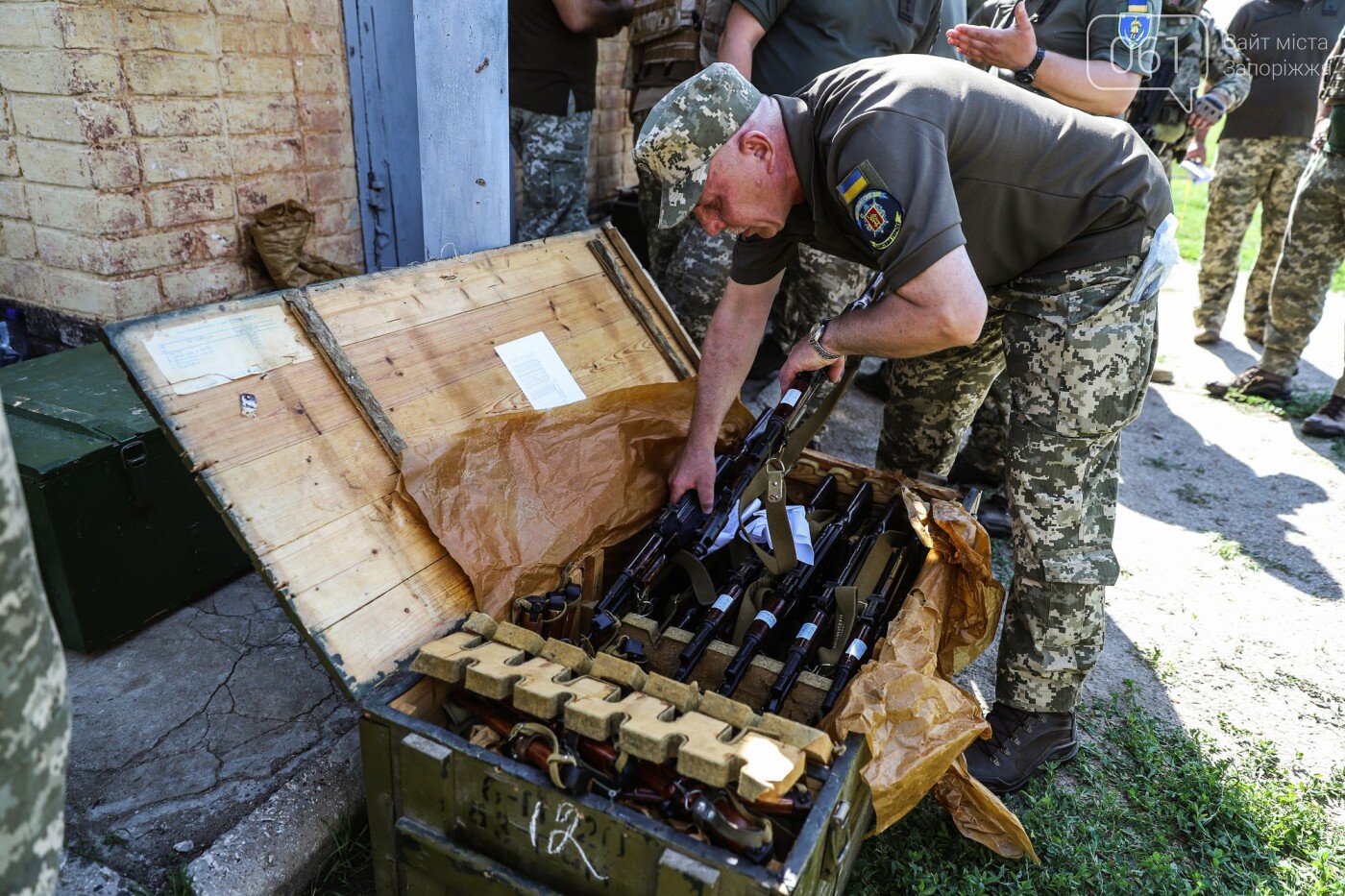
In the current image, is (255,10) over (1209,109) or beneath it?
over

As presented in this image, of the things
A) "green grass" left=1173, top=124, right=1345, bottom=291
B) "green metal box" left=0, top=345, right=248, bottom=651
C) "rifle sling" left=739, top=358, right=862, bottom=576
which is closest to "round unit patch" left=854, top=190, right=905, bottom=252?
"rifle sling" left=739, top=358, right=862, bottom=576

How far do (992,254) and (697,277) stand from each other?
176 cm

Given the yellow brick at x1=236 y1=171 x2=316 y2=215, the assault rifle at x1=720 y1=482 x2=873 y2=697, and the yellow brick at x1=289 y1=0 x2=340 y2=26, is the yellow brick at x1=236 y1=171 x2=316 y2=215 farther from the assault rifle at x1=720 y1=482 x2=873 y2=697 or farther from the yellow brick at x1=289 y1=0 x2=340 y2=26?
the assault rifle at x1=720 y1=482 x2=873 y2=697

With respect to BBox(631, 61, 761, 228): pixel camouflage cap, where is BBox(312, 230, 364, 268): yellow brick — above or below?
below

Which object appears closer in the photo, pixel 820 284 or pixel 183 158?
pixel 183 158

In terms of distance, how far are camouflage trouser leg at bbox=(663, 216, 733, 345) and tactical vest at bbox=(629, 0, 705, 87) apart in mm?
899

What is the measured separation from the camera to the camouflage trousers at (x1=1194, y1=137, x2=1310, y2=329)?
586 cm

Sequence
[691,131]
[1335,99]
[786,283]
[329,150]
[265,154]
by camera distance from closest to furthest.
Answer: [691,131], [265,154], [329,150], [786,283], [1335,99]

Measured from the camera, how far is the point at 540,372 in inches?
98.0

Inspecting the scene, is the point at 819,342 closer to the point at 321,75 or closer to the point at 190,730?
the point at 190,730

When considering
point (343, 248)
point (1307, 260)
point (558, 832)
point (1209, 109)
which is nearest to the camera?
point (558, 832)

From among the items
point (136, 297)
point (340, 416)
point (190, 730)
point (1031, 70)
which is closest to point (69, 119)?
point (136, 297)

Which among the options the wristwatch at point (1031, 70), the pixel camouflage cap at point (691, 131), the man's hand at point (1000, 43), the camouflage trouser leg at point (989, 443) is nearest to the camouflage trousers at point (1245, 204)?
the camouflage trouser leg at point (989, 443)

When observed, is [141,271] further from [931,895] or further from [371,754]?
[931,895]
